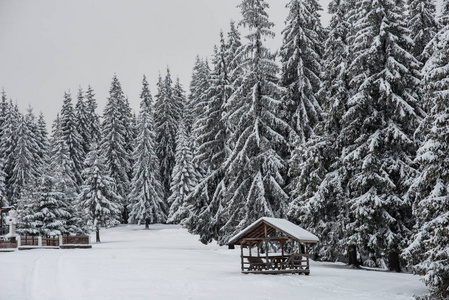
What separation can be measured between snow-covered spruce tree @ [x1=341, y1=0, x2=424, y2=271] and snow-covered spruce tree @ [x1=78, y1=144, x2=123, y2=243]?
32.6 metres

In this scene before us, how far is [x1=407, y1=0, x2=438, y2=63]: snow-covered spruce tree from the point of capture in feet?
100

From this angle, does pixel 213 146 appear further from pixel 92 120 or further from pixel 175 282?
pixel 92 120

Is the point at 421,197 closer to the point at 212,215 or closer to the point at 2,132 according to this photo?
the point at 212,215

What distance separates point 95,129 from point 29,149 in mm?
11951

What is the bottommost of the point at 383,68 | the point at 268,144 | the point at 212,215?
the point at 212,215

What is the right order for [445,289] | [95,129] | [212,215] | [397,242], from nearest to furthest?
[445,289], [397,242], [212,215], [95,129]

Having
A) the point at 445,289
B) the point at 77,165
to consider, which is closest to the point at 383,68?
the point at 445,289

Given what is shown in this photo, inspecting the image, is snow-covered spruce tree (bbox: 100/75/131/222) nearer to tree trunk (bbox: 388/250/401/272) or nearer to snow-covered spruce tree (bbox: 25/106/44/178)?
snow-covered spruce tree (bbox: 25/106/44/178)

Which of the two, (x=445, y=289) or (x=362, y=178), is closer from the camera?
(x=445, y=289)

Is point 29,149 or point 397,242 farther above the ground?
point 29,149

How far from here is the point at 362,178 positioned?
26.0 metres

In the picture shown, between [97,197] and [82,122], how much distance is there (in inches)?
957

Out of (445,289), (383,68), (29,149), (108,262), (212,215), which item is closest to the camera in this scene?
(445,289)

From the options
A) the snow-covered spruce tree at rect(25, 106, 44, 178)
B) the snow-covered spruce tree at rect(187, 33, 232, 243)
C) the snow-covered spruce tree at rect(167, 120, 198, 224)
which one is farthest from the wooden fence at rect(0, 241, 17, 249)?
the snow-covered spruce tree at rect(25, 106, 44, 178)
